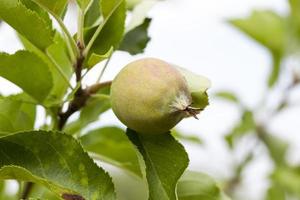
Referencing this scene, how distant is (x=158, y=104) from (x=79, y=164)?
21cm

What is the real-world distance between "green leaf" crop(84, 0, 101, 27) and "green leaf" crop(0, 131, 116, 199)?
335mm

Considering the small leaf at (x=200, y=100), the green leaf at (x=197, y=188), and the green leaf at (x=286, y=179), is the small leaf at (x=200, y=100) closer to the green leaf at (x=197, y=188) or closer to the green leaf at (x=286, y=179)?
the green leaf at (x=197, y=188)

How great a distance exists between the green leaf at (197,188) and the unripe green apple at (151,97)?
307mm

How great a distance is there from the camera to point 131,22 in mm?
1622

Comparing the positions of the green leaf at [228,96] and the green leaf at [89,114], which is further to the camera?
the green leaf at [228,96]

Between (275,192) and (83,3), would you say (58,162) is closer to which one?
(83,3)

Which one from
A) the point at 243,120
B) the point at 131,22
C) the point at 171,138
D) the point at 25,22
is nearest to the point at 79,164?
the point at 171,138

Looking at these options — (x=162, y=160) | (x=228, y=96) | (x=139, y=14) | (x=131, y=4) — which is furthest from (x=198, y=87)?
(x=228, y=96)

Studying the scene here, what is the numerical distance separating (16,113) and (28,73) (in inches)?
3.5

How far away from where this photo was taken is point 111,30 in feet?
4.67

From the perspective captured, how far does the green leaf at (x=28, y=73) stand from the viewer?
139 cm

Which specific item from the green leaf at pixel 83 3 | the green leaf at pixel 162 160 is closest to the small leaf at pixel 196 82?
the green leaf at pixel 162 160

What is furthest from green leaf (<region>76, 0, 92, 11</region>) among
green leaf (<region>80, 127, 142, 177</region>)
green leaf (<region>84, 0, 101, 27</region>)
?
green leaf (<region>80, 127, 142, 177</region>)

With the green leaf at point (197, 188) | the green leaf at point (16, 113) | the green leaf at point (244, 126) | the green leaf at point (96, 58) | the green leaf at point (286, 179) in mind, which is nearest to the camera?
the green leaf at point (96, 58)
